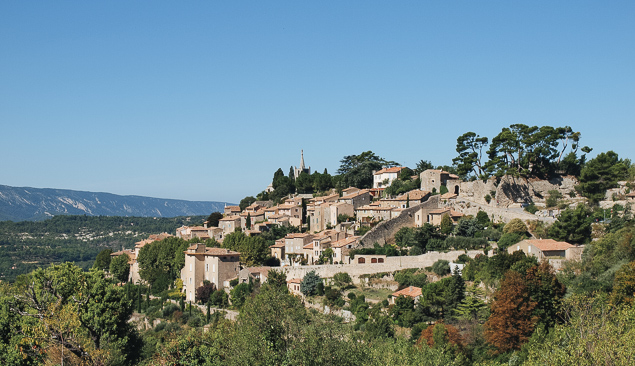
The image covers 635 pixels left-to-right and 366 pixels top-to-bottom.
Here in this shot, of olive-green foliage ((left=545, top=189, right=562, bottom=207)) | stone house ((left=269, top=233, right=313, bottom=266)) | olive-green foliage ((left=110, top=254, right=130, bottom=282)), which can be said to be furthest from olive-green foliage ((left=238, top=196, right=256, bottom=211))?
olive-green foliage ((left=545, top=189, right=562, bottom=207))

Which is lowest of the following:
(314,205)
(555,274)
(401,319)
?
(401,319)

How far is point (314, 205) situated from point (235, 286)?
16455mm

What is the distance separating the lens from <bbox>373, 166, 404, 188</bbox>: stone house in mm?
67188

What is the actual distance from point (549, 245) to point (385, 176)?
93.9 ft

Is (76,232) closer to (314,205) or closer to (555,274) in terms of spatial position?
(314,205)

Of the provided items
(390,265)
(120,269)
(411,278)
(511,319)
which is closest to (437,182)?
(390,265)

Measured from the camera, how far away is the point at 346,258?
160ft

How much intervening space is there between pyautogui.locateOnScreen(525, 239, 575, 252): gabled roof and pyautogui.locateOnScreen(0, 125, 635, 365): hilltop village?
0.43 feet

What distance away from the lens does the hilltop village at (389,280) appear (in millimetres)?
25234

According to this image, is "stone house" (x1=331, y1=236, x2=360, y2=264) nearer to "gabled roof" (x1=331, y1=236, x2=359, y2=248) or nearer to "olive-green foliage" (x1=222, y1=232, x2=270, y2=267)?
"gabled roof" (x1=331, y1=236, x2=359, y2=248)

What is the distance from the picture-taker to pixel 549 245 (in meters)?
41.2

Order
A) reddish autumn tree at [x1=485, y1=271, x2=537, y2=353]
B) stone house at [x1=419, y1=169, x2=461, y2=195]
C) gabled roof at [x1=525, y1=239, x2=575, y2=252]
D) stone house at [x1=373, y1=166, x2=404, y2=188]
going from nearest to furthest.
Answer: reddish autumn tree at [x1=485, y1=271, x2=537, y2=353] → gabled roof at [x1=525, y1=239, x2=575, y2=252] → stone house at [x1=419, y1=169, x2=461, y2=195] → stone house at [x1=373, y1=166, x2=404, y2=188]

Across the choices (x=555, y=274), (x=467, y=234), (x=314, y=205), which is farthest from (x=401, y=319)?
(x=314, y=205)

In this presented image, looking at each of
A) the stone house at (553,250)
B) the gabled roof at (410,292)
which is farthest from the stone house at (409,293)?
the stone house at (553,250)
